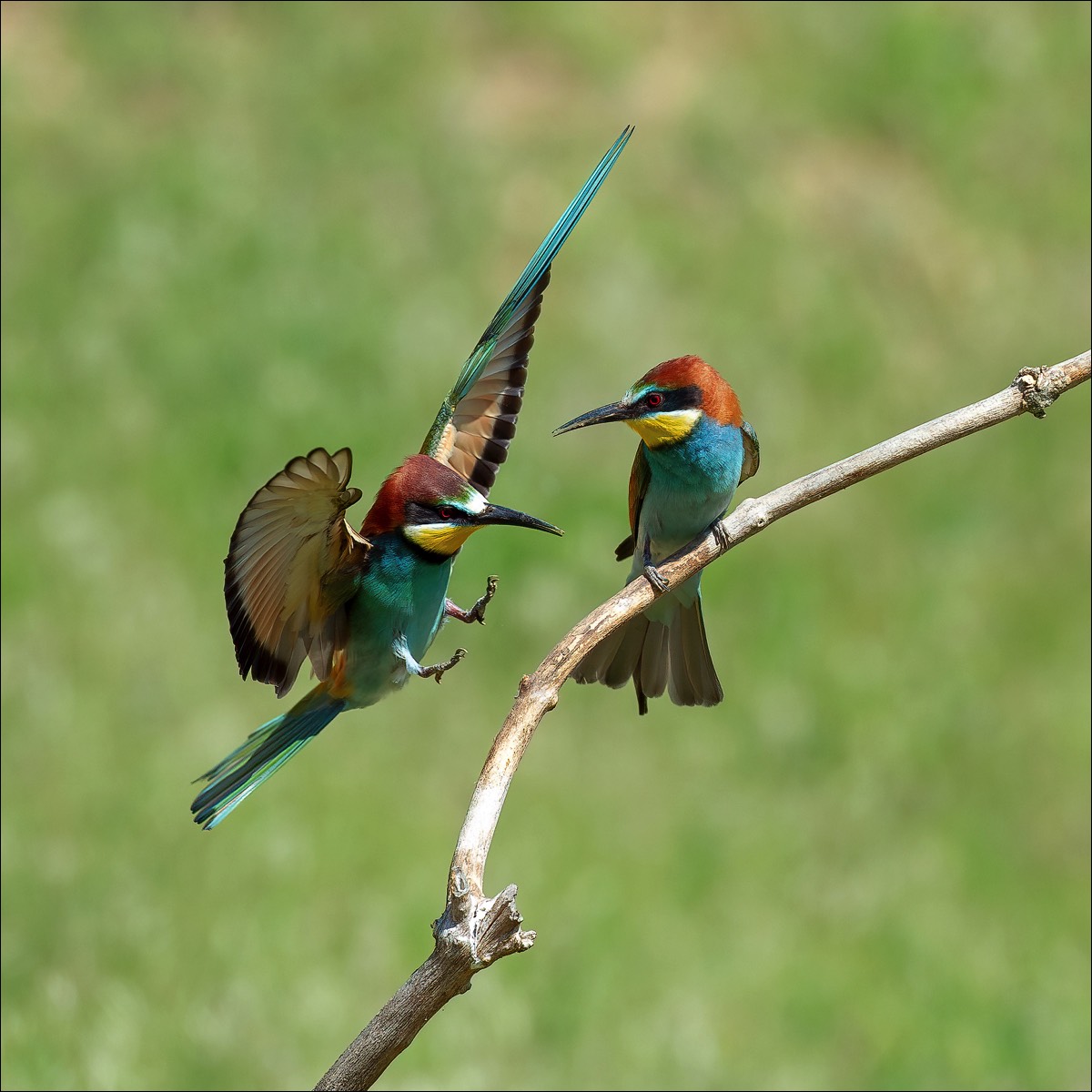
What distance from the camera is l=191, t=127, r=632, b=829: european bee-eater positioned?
2844mm

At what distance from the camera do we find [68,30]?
8992 millimetres

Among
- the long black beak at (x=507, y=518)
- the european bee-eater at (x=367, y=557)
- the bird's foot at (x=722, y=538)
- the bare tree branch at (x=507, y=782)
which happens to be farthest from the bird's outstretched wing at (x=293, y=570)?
the bird's foot at (x=722, y=538)

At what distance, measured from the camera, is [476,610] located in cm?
302

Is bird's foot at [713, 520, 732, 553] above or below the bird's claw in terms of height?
above

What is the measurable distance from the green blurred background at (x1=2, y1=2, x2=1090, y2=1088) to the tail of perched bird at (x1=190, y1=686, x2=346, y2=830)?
2.41 metres

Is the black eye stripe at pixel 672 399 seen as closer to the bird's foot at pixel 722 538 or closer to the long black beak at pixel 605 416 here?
the long black beak at pixel 605 416

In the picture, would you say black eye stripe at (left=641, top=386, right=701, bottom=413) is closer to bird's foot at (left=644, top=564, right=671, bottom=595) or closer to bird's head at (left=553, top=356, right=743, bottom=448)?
bird's head at (left=553, top=356, right=743, bottom=448)

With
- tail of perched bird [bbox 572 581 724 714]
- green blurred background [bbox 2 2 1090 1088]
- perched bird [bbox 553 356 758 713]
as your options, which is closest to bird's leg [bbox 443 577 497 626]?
perched bird [bbox 553 356 758 713]

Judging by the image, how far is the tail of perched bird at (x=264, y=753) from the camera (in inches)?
129

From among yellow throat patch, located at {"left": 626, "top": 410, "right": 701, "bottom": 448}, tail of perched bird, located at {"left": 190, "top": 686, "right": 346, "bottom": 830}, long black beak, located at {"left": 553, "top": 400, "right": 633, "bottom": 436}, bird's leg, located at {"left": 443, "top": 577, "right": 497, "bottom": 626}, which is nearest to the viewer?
bird's leg, located at {"left": 443, "top": 577, "right": 497, "bottom": 626}

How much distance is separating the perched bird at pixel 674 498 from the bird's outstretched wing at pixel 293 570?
76 centimetres

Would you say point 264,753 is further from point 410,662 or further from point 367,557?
point 367,557

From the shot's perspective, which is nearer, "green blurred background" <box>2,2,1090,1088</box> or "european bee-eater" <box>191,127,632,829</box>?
"european bee-eater" <box>191,127,632,829</box>

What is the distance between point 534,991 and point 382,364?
3.16 metres
